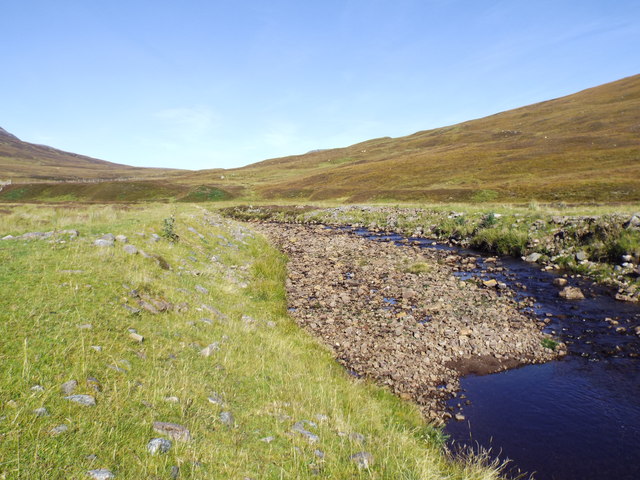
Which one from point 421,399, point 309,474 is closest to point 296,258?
point 421,399

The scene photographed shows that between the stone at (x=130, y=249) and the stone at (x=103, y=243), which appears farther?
the stone at (x=130, y=249)

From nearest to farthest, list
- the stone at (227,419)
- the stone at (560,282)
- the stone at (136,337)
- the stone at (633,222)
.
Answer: the stone at (227,419)
the stone at (136,337)
the stone at (560,282)
the stone at (633,222)

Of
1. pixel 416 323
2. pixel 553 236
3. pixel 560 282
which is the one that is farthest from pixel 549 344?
pixel 553 236

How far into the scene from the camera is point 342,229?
36812 millimetres

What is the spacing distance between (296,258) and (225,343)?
49.4 feet

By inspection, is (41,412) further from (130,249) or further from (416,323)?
(416,323)

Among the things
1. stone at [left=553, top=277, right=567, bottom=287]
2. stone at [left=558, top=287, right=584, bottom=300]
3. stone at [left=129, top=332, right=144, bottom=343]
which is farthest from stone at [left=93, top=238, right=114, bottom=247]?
stone at [left=553, top=277, right=567, bottom=287]

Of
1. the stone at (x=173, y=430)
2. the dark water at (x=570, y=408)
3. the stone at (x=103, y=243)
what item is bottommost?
the dark water at (x=570, y=408)

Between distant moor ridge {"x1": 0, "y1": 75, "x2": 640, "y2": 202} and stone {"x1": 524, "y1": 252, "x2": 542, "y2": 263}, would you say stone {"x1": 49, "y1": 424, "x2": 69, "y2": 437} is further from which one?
distant moor ridge {"x1": 0, "y1": 75, "x2": 640, "y2": 202}

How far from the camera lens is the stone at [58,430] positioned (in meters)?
4.03

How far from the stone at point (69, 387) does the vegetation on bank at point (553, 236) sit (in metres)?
18.3

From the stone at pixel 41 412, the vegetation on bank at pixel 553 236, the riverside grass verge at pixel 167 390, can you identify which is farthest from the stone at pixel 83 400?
the vegetation on bank at pixel 553 236

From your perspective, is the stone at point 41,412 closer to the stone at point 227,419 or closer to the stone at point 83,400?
the stone at point 83,400

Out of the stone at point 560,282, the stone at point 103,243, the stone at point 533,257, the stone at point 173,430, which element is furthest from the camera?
the stone at point 533,257
